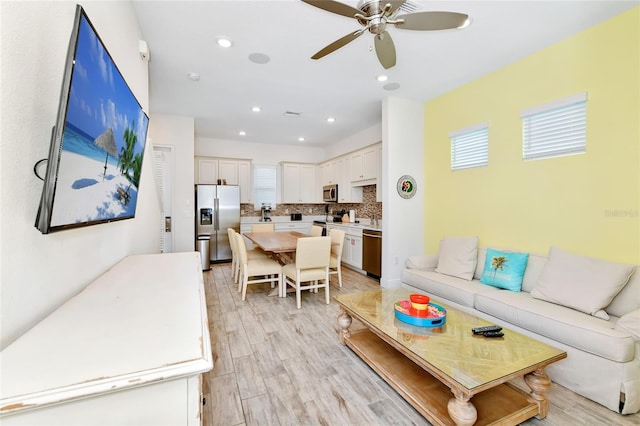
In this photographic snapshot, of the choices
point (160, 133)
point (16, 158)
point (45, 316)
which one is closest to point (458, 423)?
point (45, 316)

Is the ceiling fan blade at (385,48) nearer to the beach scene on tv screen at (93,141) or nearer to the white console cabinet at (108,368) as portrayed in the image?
the beach scene on tv screen at (93,141)

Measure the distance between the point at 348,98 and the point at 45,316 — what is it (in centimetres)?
399

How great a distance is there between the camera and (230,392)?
6.17ft

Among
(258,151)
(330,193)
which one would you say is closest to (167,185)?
(258,151)

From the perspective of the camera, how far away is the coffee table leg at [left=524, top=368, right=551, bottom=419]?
5.30ft

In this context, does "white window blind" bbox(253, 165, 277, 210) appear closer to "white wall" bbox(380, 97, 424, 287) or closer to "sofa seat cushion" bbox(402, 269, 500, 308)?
"white wall" bbox(380, 97, 424, 287)

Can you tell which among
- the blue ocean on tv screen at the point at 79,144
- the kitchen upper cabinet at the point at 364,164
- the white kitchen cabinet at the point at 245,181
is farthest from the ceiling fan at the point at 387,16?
the white kitchen cabinet at the point at 245,181

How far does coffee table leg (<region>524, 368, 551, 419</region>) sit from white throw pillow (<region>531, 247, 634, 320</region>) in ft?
2.83

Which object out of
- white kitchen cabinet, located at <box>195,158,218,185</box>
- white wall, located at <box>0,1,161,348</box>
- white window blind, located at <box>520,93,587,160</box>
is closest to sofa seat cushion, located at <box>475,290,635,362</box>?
white window blind, located at <box>520,93,587,160</box>

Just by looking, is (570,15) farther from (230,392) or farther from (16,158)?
(230,392)

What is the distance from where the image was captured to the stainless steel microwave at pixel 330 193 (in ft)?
20.7

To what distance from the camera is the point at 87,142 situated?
1.06m

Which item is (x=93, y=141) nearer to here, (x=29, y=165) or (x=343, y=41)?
(x=29, y=165)

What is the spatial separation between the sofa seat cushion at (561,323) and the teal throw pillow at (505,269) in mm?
150
